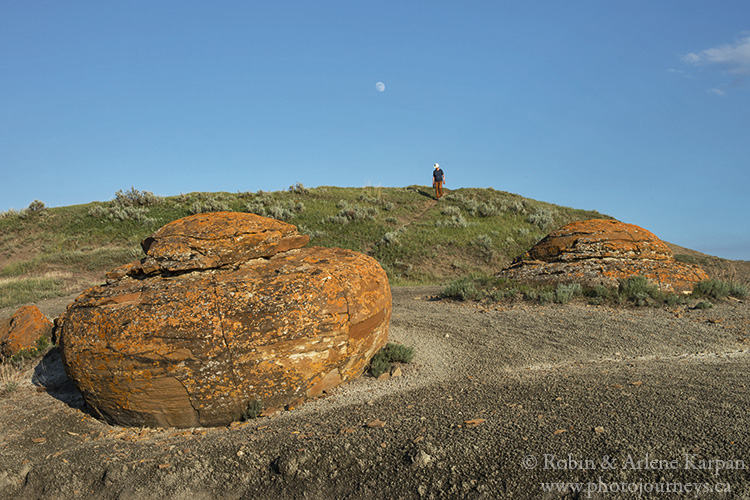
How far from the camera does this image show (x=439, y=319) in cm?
946

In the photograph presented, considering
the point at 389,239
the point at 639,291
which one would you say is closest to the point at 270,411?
the point at 639,291

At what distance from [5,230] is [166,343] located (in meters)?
29.8

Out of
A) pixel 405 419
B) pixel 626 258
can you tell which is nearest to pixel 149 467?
pixel 405 419

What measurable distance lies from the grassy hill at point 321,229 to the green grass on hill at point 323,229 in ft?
0.20

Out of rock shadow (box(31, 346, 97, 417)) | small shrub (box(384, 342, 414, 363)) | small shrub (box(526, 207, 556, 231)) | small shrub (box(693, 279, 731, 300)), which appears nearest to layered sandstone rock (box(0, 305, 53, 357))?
rock shadow (box(31, 346, 97, 417))

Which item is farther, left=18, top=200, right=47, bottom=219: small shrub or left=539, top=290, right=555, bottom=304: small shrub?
left=18, top=200, right=47, bottom=219: small shrub

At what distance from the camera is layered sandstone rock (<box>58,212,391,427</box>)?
487cm

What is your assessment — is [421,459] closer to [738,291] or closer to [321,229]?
[738,291]

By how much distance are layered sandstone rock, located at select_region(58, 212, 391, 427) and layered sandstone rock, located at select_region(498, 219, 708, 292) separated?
23.5ft

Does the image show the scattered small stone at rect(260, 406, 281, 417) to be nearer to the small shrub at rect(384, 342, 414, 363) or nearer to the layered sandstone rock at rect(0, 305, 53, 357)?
the small shrub at rect(384, 342, 414, 363)

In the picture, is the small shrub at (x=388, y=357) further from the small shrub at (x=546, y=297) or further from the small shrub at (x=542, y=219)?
the small shrub at (x=542, y=219)

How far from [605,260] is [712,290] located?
2.31m

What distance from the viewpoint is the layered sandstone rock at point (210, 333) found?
4.87 m

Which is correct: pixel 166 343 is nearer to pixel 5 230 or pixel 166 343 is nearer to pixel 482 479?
pixel 482 479
